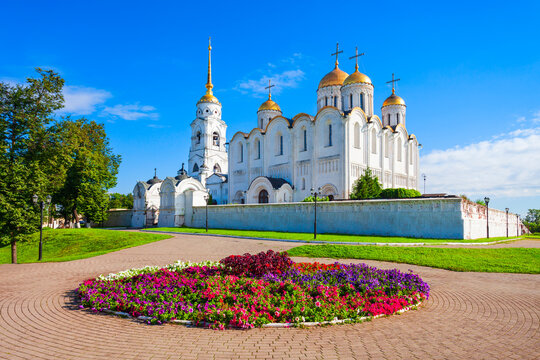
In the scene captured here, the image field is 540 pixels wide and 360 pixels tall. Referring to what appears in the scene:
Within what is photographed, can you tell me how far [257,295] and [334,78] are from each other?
4195 cm

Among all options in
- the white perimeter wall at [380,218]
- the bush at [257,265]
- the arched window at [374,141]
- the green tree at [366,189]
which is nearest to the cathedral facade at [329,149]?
the arched window at [374,141]

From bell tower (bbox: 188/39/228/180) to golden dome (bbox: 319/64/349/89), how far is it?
2280 cm

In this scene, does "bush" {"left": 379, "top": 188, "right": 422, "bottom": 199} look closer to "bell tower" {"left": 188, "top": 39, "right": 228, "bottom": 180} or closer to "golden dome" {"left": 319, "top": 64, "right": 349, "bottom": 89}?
"golden dome" {"left": 319, "top": 64, "right": 349, "bottom": 89}

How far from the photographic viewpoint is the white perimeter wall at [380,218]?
2083cm

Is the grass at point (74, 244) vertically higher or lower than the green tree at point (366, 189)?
lower

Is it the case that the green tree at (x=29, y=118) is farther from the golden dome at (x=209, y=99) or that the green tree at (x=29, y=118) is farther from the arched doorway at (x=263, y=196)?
the golden dome at (x=209, y=99)

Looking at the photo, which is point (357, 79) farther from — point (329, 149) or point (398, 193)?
point (398, 193)

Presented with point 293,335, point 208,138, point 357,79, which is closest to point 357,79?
point 357,79

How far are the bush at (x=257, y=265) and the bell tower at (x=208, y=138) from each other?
5131cm

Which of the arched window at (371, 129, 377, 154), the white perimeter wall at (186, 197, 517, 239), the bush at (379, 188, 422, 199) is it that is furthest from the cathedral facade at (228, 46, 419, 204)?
the white perimeter wall at (186, 197, 517, 239)

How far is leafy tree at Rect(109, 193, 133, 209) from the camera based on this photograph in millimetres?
64625

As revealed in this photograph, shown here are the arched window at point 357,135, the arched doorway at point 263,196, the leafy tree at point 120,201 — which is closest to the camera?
the arched window at point 357,135

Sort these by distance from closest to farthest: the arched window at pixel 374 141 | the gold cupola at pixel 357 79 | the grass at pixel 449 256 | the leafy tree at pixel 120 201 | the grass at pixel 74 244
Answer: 1. the grass at pixel 449 256
2. the grass at pixel 74 244
3. the arched window at pixel 374 141
4. the gold cupola at pixel 357 79
5. the leafy tree at pixel 120 201

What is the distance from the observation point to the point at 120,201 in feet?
223
